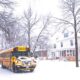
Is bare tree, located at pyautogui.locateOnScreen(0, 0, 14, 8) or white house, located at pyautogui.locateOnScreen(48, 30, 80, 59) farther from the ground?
bare tree, located at pyautogui.locateOnScreen(0, 0, 14, 8)

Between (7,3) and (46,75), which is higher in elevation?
(7,3)

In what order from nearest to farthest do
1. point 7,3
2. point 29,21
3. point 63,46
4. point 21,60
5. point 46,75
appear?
1. point 46,75
2. point 7,3
3. point 21,60
4. point 29,21
5. point 63,46

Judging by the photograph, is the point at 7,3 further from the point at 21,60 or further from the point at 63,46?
the point at 63,46

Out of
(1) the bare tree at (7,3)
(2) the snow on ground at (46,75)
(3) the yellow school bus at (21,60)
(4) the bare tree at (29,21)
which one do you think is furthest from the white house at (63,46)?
(1) the bare tree at (7,3)

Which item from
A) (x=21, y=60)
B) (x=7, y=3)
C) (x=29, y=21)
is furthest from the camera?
(x=29, y=21)

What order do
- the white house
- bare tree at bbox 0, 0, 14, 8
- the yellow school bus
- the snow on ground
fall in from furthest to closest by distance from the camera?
the white house → the yellow school bus → bare tree at bbox 0, 0, 14, 8 → the snow on ground

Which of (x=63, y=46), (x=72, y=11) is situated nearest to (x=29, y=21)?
(x=72, y=11)

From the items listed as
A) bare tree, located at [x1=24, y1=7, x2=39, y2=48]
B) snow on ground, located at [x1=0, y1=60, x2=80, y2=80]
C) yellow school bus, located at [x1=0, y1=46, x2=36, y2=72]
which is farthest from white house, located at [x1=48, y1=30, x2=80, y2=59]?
snow on ground, located at [x1=0, y1=60, x2=80, y2=80]

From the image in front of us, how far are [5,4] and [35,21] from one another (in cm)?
1895

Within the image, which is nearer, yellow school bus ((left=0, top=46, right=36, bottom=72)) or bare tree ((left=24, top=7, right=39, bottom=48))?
yellow school bus ((left=0, top=46, right=36, bottom=72))

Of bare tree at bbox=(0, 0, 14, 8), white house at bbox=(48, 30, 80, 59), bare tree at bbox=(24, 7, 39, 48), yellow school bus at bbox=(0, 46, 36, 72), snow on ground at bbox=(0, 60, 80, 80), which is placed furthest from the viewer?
white house at bbox=(48, 30, 80, 59)

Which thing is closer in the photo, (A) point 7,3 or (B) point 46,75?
(B) point 46,75

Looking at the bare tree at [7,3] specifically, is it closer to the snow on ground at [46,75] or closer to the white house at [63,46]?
the snow on ground at [46,75]

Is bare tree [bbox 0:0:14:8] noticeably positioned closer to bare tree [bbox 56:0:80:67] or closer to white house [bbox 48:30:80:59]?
bare tree [bbox 56:0:80:67]
